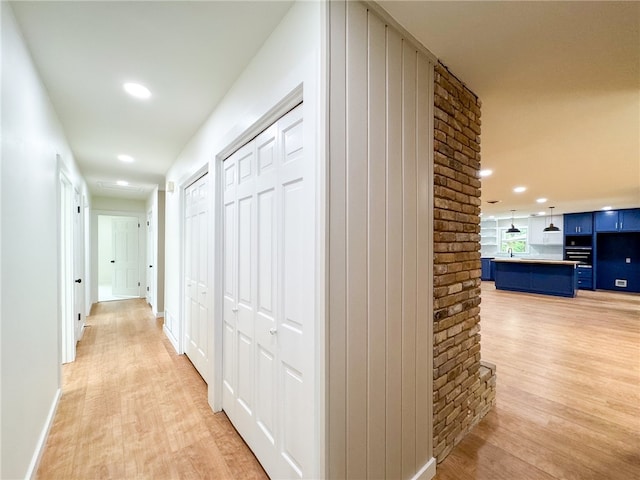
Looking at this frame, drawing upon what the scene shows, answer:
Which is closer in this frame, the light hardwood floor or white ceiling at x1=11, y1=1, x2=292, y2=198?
white ceiling at x1=11, y1=1, x2=292, y2=198

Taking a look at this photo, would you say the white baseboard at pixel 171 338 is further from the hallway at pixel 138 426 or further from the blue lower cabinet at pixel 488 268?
the blue lower cabinet at pixel 488 268

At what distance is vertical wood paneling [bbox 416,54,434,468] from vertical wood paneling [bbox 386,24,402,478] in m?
0.18

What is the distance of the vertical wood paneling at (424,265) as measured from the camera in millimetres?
1583

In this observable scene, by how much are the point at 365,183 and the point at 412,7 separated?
0.87 m

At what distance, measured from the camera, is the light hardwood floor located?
68.9 inches

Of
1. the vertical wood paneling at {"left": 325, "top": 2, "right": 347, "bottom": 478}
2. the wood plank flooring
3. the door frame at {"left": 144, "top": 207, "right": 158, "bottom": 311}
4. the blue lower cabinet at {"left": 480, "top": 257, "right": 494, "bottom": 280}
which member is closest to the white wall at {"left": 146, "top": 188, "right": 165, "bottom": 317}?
the door frame at {"left": 144, "top": 207, "right": 158, "bottom": 311}

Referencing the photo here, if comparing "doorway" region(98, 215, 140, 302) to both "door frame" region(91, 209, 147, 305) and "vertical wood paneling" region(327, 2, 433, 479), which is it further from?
"vertical wood paneling" region(327, 2, 433, 479)

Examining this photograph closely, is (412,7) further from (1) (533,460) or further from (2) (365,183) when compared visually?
(1) (533,460)

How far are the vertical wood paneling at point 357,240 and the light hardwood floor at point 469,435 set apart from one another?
2.86 ft

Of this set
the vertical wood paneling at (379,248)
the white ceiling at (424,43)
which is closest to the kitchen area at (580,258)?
the white ceiling at (424,43)

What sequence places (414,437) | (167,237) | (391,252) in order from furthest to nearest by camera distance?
(167,237) < (414,437) < (391,252)

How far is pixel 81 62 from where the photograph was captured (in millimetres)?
1861

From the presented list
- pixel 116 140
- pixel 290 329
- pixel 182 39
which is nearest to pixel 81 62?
pixel 182 39

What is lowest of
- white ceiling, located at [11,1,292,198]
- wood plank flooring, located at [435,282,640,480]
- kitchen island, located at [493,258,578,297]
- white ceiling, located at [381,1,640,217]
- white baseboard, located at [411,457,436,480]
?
wood plank flooring, located at [435,282,640,480]
